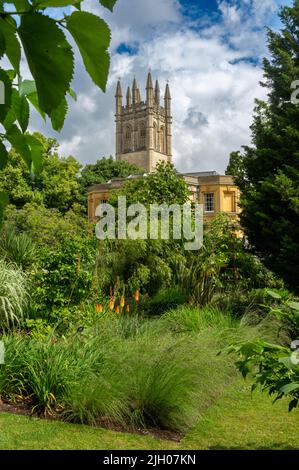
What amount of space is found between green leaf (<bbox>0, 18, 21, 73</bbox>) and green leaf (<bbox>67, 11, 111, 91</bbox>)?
0.21 feet

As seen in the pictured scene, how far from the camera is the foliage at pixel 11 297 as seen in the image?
834 centimetres

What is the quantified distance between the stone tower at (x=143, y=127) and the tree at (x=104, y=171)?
5769 cm

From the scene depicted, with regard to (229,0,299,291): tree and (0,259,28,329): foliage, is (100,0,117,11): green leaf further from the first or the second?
(229,0,299,291): tree

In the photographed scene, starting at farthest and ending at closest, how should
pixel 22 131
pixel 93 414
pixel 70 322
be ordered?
pixel 70 322 < pixel 93 414 < pixel 22 131

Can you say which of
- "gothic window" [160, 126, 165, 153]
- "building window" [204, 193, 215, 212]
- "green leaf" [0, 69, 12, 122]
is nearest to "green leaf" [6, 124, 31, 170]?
"green leaf" [0, 69, 12, 122]

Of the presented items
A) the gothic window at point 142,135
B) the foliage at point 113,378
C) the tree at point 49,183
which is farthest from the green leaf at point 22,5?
the gothic window at point 142,135

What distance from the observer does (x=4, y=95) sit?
22.5 inches

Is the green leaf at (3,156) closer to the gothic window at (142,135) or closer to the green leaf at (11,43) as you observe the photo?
the green leaf at (11,43)

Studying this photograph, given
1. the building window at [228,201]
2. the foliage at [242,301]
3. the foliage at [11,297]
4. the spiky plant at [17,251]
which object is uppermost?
the building window at [228,201]

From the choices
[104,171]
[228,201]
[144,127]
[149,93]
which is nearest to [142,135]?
[144,127]

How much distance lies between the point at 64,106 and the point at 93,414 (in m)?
5.32

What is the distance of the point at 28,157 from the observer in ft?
2.53
